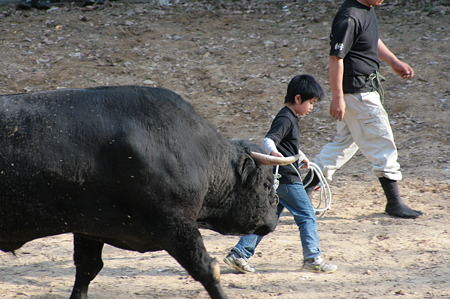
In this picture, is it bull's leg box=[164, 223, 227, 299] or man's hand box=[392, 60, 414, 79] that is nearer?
bull's leg box=[164, 223, 227, 299]

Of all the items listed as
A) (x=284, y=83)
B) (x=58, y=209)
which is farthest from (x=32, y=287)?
(x=284, y=83)

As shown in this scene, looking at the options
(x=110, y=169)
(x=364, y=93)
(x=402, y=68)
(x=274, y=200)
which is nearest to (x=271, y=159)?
(x=274, y=200)

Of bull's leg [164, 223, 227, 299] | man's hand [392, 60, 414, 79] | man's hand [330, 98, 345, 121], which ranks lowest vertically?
bull's leg [164, 223, 227, 299]

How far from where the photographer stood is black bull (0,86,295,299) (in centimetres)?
391

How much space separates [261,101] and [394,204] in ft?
12.4

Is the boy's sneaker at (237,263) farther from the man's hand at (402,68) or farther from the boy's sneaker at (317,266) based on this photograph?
the man's hand at (402,68)

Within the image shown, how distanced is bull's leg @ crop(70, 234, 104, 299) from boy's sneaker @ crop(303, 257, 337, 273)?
5.08 feet

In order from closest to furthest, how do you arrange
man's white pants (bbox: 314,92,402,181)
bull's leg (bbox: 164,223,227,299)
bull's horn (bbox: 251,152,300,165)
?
bull's leg (bbox: 164,223,227,299)
bull's horn (bbox: 251,152,300,165)
man's white pants (bbox: 314,92,402,181)

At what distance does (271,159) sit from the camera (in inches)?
182

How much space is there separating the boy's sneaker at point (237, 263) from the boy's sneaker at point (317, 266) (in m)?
0.43

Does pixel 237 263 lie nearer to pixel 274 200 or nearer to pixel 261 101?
pixel 274 200

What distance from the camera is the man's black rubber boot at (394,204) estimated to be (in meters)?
6.52

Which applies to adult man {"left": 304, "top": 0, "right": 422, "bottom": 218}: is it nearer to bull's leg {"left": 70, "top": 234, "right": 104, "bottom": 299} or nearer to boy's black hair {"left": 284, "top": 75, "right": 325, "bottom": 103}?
boy's black hair {"left": 284, "top": 75, "right": 325, "bottom": 103}

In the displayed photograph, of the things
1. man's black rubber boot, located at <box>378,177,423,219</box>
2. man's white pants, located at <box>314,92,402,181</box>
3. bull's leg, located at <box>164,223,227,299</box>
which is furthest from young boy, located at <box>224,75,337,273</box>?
man's black rubber boot, located at <box>378,177,423,219</box>
